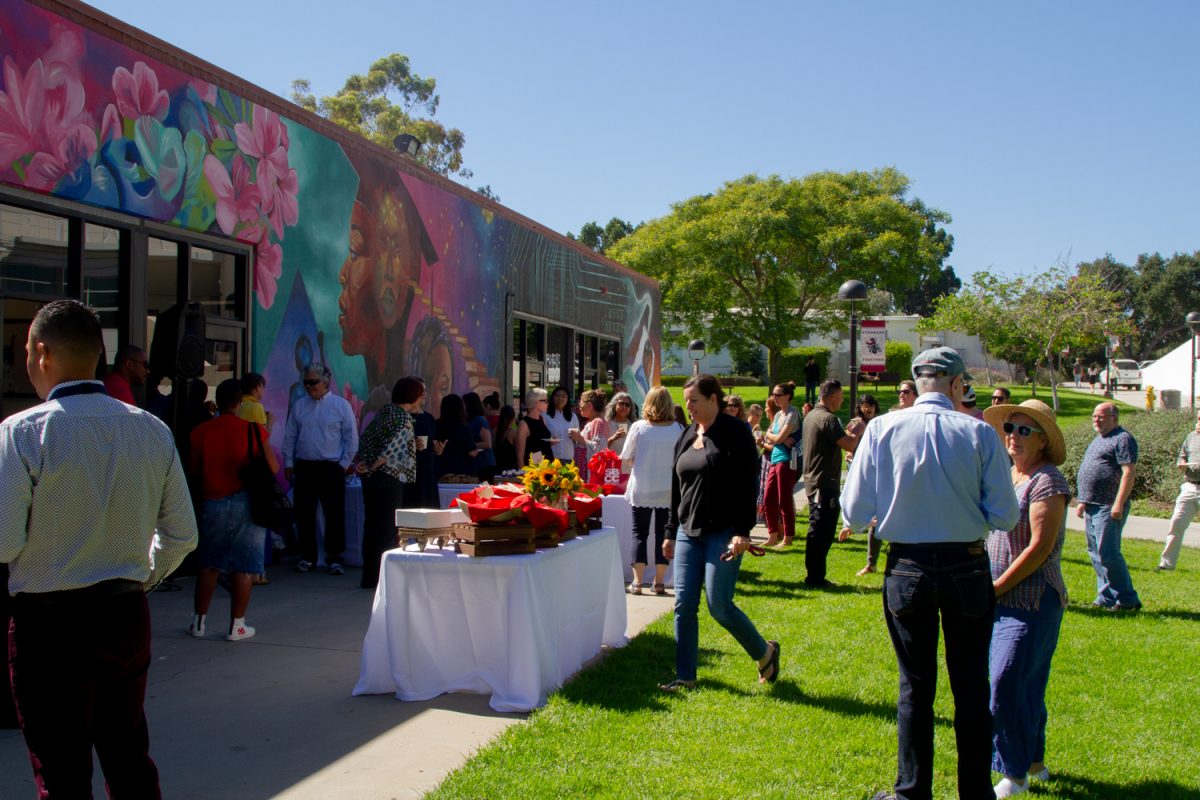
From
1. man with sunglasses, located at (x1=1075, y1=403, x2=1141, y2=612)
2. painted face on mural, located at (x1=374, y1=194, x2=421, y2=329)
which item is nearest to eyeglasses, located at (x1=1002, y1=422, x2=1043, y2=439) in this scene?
man with sunglasses, located at (x1=1075, y1=403, x2=1141, y2=612)

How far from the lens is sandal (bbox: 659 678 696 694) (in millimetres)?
6250

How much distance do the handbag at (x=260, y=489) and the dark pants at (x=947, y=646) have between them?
4.45 m

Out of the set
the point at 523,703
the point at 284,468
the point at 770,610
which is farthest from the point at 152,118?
the point at 770,610

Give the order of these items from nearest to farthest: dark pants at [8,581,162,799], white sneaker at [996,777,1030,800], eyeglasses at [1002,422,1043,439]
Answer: dark pants at [8,581,162,799] → white sneaker at [996,777,1030,800] → eyeglasses at [1002,422,1043,439]

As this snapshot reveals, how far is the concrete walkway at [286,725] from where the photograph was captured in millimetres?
4754

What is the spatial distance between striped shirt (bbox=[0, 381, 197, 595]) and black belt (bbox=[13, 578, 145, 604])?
21 mm

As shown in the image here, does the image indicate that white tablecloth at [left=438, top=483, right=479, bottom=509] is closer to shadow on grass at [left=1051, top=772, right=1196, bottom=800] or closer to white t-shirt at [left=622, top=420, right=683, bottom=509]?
white t-shirt at [left=622, top=420, right=683, bottom=509]

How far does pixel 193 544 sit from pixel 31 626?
1.94 feet

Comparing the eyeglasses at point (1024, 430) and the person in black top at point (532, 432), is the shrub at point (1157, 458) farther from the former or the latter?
the eyeglasses at point (1024, 430)

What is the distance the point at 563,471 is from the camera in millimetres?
7230

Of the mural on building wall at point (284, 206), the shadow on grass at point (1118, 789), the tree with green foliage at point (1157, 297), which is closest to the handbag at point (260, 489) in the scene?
the mural on building wall at point (284, 206)

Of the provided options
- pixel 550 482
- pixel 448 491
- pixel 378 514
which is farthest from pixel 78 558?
pixel 448 491

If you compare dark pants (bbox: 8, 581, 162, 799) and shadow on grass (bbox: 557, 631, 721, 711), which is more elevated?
dark pants (bbox: 8, 581, 162, 799)

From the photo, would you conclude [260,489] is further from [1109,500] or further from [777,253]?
[777,253]
